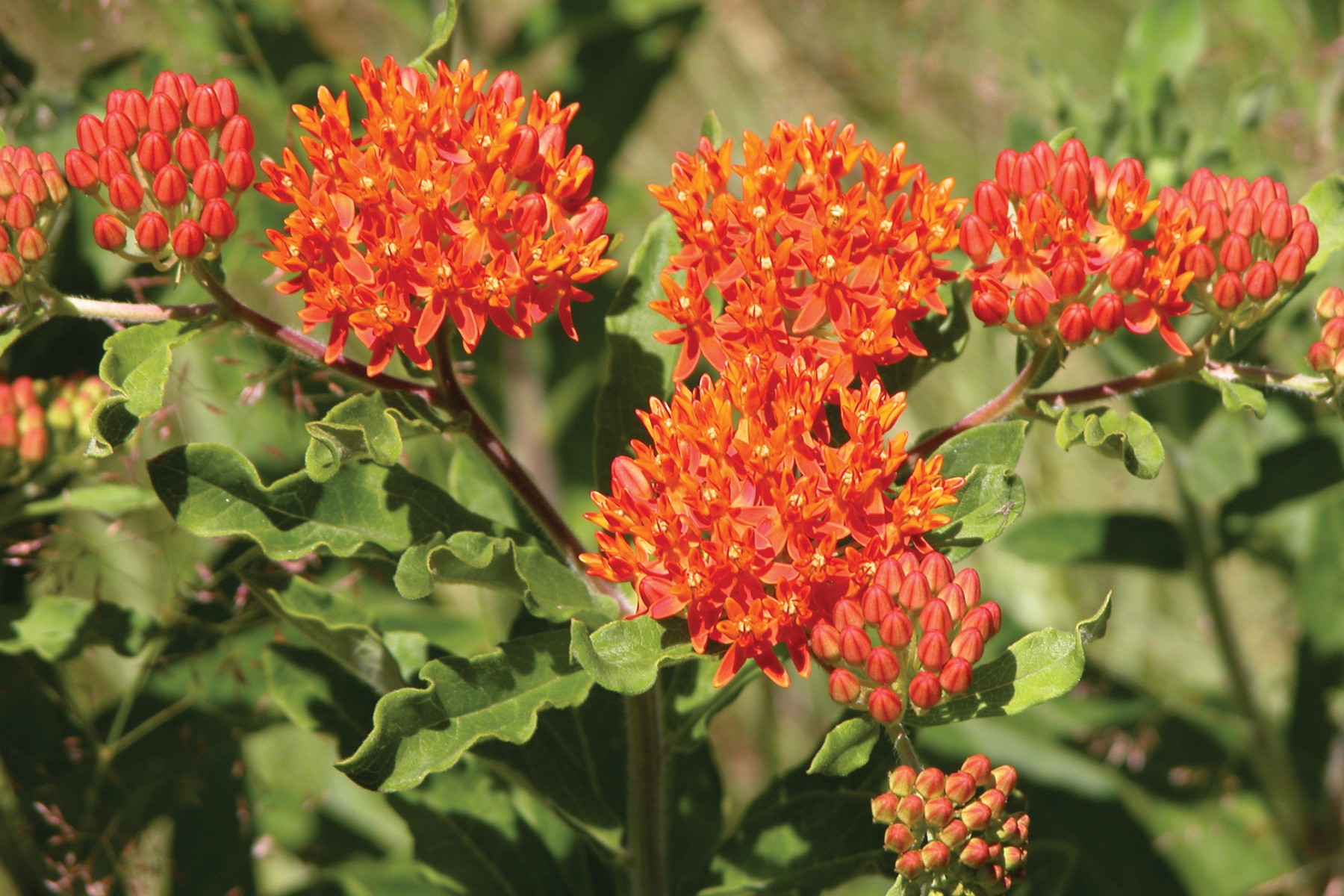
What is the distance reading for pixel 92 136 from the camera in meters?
1.73

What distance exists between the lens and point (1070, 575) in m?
4.34

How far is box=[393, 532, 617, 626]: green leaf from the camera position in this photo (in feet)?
5.07

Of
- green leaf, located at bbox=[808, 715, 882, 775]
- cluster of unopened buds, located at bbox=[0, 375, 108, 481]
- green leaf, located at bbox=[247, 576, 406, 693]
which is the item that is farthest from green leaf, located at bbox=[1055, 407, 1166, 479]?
cluster of unopened buds, located at bbox=[0, 375, 108, 481]

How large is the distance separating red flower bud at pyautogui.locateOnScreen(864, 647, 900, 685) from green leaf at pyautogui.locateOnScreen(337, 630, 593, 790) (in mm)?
410

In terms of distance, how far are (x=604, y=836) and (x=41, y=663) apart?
1370 millimetres

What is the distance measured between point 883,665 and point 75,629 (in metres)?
1.57

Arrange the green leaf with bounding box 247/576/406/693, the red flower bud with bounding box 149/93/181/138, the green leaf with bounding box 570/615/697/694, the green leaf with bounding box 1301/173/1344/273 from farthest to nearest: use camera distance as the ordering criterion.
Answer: the green leaf with bounding box 1301/173/1344/273
the green leaf with bounding box 247/576/406/693
the red flower bud with bounding box 149/93/181/138
the green leaf with bounding box 570/615/697/694

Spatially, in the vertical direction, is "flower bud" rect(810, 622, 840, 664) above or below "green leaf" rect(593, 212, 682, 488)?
below

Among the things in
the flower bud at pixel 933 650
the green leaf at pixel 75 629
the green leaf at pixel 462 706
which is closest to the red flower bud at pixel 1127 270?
the flower bud at pixel 933 650

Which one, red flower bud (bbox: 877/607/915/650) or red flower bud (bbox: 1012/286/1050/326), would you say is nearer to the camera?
red flower bud (bbox: 877/607/915/650)

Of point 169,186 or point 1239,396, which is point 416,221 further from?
point 1239,396

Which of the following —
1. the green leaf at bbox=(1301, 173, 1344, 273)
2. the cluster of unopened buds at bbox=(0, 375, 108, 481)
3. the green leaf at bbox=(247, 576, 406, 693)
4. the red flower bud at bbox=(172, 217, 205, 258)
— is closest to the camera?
the red flower bud at bbox=(172, 217, 205, 258)

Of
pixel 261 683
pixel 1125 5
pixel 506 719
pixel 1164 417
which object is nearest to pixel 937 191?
pixel 506 719

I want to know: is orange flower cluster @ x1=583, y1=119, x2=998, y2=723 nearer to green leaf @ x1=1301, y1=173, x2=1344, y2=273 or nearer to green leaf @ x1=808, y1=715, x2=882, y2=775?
green leaf @ x1=808, y1=715, x2=882, y2=775
